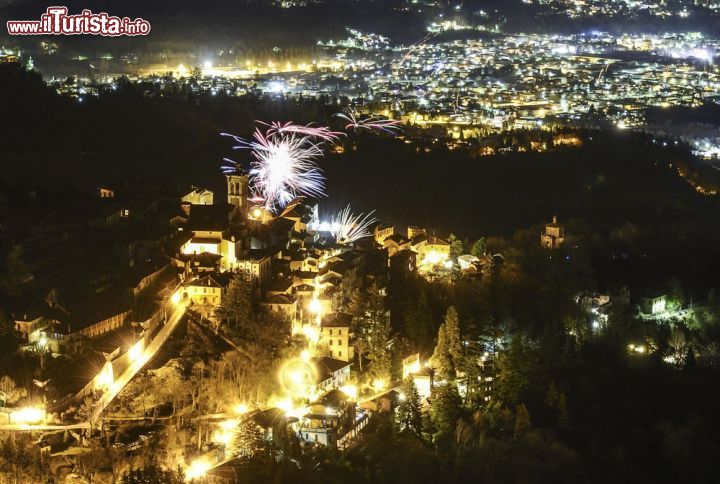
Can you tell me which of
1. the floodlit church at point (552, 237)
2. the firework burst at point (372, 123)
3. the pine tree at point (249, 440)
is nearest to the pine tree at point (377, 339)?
the pine tree at point (249, 440)

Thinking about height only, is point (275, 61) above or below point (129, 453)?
above

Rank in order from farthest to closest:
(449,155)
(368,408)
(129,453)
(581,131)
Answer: (581,131) → (449,155) → (368,408) → (129,453)

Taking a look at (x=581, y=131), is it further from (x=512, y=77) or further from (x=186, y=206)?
(x=186, y=206)

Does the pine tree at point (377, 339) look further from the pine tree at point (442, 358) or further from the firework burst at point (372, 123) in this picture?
the firework burst at point (372, 123)

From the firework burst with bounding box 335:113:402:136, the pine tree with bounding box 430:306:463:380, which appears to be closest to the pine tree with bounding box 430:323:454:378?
the pine tree with bounding box 430:306:463:380

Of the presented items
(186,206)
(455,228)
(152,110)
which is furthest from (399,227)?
(152,110)

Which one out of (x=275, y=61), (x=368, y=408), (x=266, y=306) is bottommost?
(x=368, y=408)

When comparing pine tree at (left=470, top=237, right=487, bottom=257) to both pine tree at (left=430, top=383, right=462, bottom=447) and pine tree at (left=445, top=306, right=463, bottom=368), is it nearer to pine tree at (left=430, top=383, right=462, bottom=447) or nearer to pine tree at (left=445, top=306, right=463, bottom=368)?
pine tree at (left=445, top=306, right=463, bottom=368)
